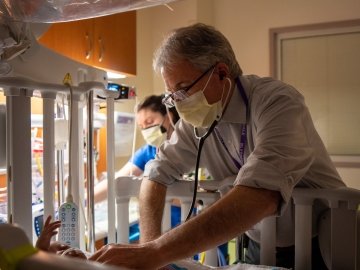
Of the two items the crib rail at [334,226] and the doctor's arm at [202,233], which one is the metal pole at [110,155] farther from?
the crib rail at [334,226]

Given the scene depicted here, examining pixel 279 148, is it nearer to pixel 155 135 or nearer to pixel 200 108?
pixel 200 108

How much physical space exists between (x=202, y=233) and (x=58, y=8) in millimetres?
649

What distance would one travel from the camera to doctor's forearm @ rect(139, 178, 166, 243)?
111 centimetres

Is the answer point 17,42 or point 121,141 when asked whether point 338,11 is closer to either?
point 121,141

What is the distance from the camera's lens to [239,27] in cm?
290

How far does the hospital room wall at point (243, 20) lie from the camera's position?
105 inches

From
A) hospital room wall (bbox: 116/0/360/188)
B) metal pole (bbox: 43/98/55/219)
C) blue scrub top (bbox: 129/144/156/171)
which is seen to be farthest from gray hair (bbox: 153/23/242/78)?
hospital room wall (bbox: 116/0/360/188)

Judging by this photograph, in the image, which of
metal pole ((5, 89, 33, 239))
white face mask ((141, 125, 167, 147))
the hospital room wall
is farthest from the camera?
the hospital room wall

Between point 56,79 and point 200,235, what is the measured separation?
0.57 metres

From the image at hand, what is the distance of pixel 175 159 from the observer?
3.95 feet

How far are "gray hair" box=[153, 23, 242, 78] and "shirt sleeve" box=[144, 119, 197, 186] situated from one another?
0.80ft

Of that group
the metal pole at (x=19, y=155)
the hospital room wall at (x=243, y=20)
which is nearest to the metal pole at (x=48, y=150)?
the metal pole at (x=19, y=155)

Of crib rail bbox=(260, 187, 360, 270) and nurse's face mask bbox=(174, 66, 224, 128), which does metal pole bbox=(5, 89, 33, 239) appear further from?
crib rail bbox=(260, 187, 360, 270)

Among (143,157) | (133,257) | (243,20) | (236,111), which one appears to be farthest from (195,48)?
(243,20)
